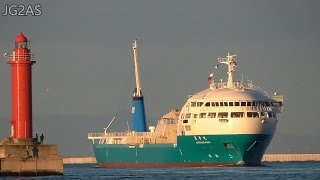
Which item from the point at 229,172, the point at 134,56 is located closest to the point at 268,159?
the point at 134,56

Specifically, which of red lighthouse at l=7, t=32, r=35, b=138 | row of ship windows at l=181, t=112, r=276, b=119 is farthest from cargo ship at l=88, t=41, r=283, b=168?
red lighthouse at l=7, t=32, r=35, b=138

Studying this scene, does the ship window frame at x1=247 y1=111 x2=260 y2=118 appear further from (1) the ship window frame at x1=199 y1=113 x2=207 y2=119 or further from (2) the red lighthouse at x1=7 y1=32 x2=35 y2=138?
(2) the red lighthouse at x1=7 y1=32 x2=35 y2=138

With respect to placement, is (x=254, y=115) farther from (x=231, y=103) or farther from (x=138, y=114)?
(x=138, y=114)

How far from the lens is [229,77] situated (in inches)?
4931

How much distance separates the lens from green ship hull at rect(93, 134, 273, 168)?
118375 millimetres

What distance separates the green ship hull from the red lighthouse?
35.7 meters

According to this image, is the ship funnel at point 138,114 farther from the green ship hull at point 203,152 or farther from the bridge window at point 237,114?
the bridge window at point 237,114

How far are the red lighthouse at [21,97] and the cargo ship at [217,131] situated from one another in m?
35.8

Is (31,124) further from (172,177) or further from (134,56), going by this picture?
(134,56)

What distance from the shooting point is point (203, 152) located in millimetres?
120188

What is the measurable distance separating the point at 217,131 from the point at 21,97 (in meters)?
36.9

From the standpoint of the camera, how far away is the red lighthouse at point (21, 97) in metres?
86.1

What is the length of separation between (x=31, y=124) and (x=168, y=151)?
3905cm

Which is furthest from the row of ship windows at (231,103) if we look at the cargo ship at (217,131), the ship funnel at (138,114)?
the ship funnel at (138,114)
